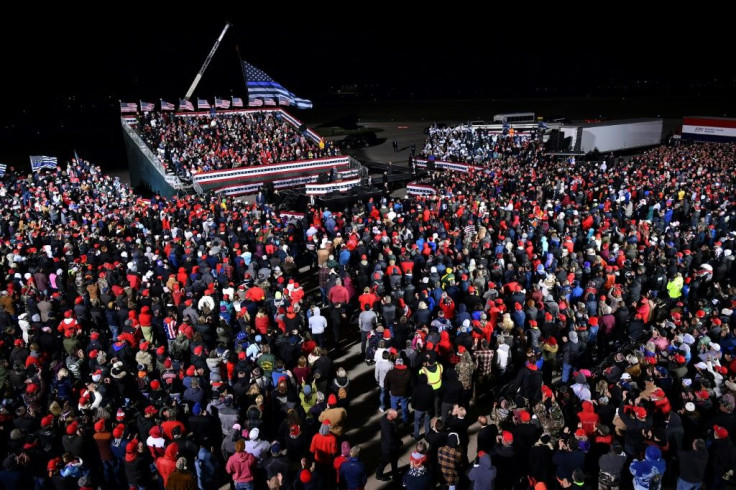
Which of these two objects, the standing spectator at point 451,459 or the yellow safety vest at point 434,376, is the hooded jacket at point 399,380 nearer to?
the yellow safety vest at point 434,376

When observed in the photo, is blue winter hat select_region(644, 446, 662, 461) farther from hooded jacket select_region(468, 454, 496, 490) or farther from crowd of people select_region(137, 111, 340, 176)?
crowd of people select_region(137, 111, 340, 176)

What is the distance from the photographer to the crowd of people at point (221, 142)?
30109 mm

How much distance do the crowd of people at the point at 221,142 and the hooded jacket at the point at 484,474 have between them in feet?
84.8

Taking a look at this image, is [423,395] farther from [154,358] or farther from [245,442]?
[154,358]

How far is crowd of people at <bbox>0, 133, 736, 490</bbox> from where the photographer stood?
723 centimetres

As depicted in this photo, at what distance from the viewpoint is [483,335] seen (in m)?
10.1

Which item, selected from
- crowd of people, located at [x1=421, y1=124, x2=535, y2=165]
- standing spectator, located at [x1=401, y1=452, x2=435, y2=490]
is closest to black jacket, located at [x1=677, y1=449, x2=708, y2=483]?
standing spectator, located at [x1=401, y1=452, x2=435, y2=490]

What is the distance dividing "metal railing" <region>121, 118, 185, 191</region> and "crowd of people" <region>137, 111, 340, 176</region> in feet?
1.17

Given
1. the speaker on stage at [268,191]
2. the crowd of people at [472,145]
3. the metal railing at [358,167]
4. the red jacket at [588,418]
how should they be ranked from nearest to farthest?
1. the red jacket at [588,418]
2. the speaker on stage at [268,191]
3. the metal railing at [358,167]
4. the crowd of people at [472,145]

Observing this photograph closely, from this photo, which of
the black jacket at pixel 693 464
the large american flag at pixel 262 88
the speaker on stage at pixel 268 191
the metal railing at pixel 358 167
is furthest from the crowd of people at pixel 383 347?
the large american flag at pixel 262 88

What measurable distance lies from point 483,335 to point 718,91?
9054 centimetres

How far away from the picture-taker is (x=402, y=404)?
30.9 feet

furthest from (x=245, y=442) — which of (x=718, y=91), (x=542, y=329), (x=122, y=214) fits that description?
(x=718, y=91)

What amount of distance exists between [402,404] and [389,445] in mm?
1561
